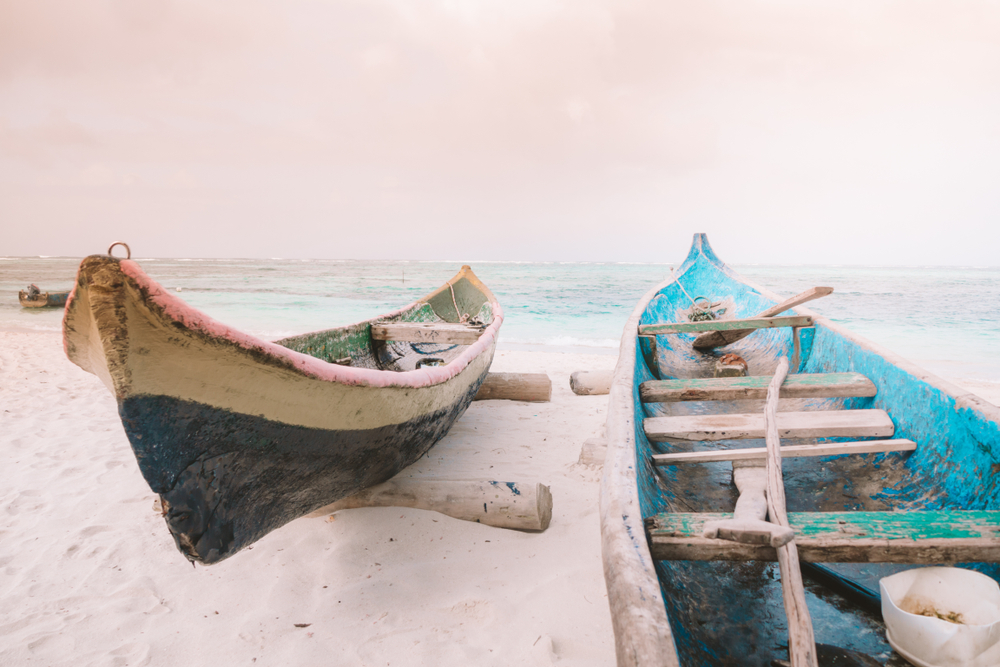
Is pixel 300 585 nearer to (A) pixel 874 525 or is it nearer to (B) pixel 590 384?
(A) pixel 874 525

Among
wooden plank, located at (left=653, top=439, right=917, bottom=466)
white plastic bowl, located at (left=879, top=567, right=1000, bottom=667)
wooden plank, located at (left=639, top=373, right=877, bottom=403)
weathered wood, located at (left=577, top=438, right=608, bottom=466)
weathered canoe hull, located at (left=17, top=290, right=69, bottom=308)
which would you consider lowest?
weathered wood, located at (left=577, top=438, right=608, bottom=466)

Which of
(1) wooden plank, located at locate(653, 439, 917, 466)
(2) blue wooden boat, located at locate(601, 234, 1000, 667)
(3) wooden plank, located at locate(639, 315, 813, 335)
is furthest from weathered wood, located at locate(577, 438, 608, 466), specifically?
(1) wooden plank, located at locate(653, 439, 917, 466)

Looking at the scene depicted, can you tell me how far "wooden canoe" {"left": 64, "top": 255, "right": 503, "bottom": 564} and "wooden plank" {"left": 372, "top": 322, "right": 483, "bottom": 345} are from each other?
67.8 inches

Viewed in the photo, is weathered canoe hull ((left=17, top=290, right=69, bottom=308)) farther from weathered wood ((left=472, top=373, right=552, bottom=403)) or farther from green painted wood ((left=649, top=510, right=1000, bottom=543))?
green painted wood ((left=649, top=510, right=1000, bottom=543))

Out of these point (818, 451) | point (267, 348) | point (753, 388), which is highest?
point (267, 348)

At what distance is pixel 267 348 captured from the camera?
4.54 ft

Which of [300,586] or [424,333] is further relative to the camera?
[424,333]

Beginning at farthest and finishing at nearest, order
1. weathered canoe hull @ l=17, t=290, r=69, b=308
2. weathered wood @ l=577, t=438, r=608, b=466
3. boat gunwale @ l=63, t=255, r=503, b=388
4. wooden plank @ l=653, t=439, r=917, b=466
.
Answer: weathered canoe hull @ l=17, t=290, r=69, b=308, weathered wood @ l=577, t=438, r=608, b=466, wooden plank @ l=653, t=439, r=917, b=466, boat gunwale @ l=63, t=255, r=503, b=388

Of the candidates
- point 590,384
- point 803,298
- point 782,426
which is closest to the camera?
point 782,426

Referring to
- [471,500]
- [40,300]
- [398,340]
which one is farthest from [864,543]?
[40,300]

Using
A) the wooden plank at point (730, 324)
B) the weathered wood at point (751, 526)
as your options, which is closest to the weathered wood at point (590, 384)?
the wooden plank at point (730, 324)

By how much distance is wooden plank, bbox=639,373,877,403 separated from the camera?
2.45 metres

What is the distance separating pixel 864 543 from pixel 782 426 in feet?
3.29

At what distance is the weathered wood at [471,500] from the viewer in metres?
2.42
